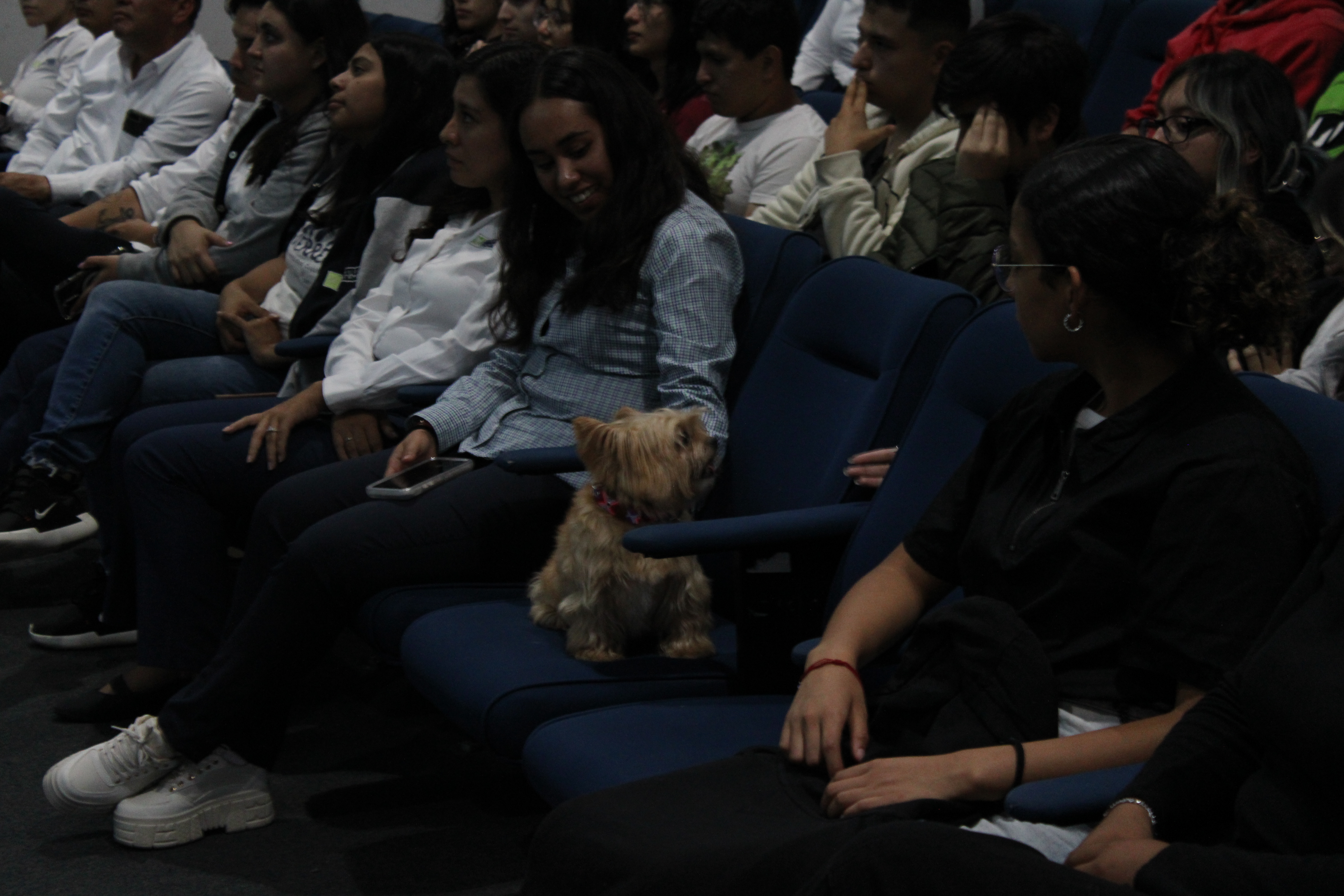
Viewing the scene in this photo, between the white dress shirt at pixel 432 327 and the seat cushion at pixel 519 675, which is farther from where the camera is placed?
the white dress shirt at pixel 432 327

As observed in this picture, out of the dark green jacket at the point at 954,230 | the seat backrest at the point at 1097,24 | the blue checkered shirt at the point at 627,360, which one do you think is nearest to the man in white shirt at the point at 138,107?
the blue checkered shirt at the point at 627,360

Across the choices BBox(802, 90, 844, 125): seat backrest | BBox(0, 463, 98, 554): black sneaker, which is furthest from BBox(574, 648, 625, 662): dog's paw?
BBox(802, 90, 844, 125): seat backrest

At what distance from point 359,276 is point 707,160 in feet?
2.99

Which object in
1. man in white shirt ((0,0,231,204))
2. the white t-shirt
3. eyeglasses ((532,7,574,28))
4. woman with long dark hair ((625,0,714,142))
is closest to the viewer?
the white t-shirt

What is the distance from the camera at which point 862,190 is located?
267 centimetres

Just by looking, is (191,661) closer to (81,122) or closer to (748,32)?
(748,32)

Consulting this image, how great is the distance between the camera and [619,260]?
2.33 meters

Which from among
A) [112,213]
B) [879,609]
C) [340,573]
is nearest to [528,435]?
[340,573]

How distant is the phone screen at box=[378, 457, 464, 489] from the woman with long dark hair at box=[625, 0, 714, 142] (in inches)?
63.1

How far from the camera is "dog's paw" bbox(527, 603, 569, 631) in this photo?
2.16 m

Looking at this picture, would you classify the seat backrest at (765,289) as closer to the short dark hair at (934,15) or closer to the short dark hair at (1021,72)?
the short dark hair at (1021,72)

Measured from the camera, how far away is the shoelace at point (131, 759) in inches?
94.3

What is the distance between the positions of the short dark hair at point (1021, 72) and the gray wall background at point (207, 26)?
13.9 ft

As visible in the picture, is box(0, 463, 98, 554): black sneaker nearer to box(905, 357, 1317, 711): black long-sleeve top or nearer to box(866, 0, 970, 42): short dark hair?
box(866, 0, 970, 42): short dark hair
